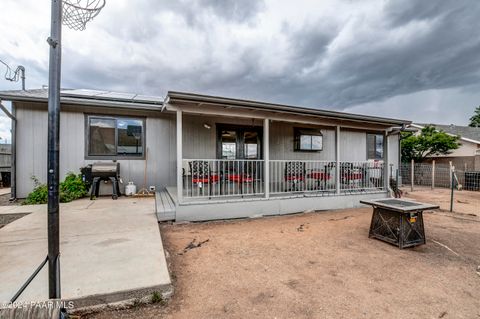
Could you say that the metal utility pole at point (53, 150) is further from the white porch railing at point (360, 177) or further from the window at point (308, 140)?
the window at point (308, 140)

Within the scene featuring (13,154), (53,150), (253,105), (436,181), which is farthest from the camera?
(436,181)

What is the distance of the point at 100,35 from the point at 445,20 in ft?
41.2

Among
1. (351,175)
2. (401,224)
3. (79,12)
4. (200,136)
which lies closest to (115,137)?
(200,136)

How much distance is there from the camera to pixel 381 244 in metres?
3.81

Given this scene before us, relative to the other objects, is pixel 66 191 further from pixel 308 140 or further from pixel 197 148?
pixel 308 140

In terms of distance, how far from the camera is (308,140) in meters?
8.50

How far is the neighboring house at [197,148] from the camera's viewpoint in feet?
16.7

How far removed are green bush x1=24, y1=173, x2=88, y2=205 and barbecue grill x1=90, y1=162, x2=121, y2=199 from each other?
0.35 metres

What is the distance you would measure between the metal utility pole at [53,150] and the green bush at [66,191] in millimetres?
4916

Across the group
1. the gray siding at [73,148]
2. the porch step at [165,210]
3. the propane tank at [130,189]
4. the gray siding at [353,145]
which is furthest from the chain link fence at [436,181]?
the propane tank at [130,189]

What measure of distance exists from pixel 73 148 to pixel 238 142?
4.89 m

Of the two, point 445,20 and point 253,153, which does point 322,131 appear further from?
point 445,20

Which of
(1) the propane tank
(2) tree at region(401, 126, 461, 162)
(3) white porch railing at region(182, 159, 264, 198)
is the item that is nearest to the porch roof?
(3) white porch railing at region(182, 159, 264, 198)

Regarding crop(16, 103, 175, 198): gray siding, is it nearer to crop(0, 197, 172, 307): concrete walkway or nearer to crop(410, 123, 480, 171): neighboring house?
crop(0, 197, 172, 307): concrete walkway
